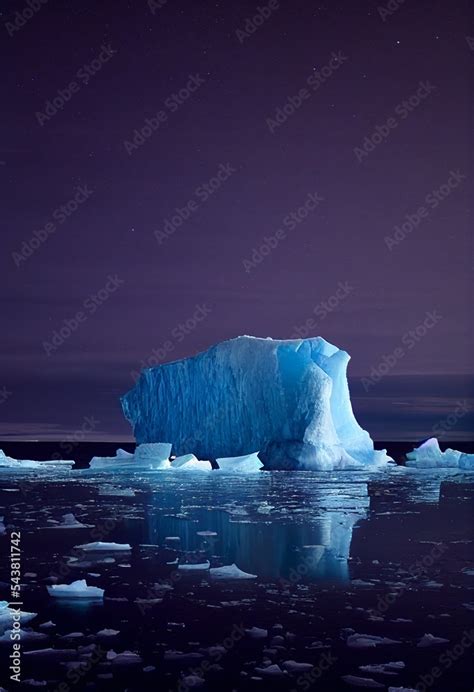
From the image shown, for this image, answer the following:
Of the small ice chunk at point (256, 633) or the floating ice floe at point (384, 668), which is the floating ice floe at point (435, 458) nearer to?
the small ice chunk at point (256, 633)

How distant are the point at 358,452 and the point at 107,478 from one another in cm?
910

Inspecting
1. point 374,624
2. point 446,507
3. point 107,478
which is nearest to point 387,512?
point 446,507

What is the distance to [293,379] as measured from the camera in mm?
26141

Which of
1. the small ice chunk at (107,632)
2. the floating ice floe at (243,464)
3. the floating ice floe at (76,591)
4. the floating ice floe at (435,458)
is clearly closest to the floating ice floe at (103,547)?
the floating ice floe at (76,591)

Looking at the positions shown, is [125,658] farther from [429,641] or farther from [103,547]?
[103,547]

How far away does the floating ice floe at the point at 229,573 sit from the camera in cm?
754

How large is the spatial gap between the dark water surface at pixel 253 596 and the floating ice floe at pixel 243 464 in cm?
1016

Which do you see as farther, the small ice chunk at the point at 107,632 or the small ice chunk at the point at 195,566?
the small ice chunk at the point at 195,566

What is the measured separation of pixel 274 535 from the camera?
1018 cm

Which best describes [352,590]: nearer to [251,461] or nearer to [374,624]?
[374,624]

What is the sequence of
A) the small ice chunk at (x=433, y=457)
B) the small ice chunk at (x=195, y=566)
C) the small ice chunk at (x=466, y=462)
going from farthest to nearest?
the small ice chunk at (x=433, y=457) < the small ice chunk at (x=466, y=462) < the small ice chunk at (x=195, y=566)

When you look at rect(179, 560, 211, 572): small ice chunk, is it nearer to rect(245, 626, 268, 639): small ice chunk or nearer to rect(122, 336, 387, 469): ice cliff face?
rect(245, 626, 268, 639): small ice chunk

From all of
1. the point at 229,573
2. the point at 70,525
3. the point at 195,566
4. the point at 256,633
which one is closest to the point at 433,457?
the point at 70,525

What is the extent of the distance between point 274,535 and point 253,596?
3.44m
